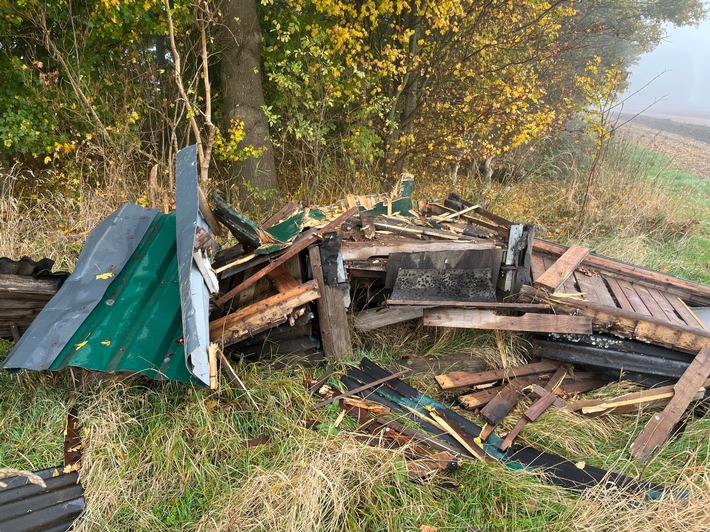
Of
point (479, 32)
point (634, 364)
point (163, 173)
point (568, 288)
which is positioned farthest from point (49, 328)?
point (479, 32)

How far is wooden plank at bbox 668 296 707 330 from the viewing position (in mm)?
3788

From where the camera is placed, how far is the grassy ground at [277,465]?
2443mm

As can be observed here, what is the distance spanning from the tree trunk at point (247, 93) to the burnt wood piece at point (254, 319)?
352cm

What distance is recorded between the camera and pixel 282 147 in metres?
6.94

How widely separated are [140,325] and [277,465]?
1.33 metres

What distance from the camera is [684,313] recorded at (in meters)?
3.94

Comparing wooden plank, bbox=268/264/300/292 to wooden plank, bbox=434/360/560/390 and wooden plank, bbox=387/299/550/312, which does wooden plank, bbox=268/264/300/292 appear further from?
wooden plank, bbox=434/360/560/390

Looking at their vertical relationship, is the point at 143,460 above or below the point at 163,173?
below

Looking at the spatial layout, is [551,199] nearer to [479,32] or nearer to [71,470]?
[479,32]

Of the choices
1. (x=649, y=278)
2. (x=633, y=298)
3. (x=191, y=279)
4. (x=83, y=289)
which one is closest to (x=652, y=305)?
(x=633, y=298)

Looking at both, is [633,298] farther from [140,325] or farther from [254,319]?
[140,325]

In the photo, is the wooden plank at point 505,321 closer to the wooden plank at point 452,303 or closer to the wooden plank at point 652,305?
the wooden plank at point 452,303

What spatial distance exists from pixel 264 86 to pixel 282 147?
110cm

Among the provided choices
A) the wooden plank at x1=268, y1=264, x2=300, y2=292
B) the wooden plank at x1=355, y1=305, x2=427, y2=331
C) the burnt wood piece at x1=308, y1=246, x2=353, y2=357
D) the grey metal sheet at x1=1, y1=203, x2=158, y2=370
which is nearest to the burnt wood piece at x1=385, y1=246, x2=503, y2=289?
the wooden plank at x1=355, y1=305, x2=427, y2=331
